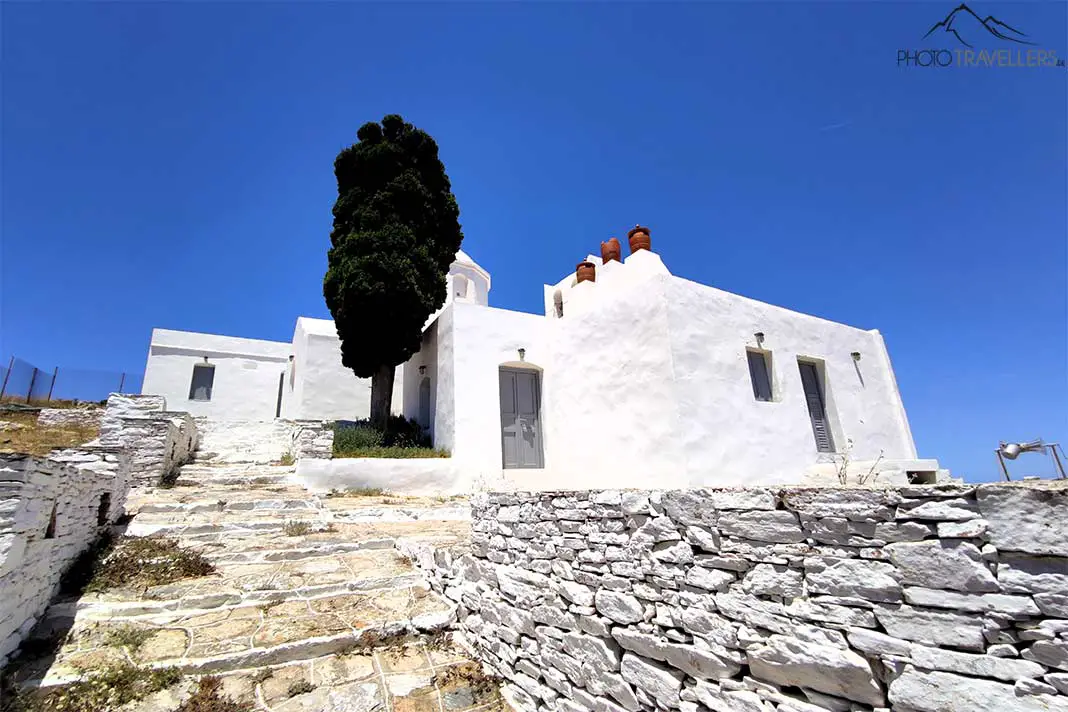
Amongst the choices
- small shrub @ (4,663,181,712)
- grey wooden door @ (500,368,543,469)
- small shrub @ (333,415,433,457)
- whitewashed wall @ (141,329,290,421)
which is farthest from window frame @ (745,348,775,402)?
whitewashed wall @ (141,329,290,421)

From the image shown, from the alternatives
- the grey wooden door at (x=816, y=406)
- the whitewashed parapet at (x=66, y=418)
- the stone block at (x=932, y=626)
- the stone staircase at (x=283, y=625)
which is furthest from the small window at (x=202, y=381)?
the stone block at (x=932, y=626)

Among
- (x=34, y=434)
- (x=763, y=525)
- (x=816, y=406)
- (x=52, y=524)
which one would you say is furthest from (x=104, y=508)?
(x=816, y=406)

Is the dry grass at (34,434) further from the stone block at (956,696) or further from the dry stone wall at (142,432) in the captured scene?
the stone block at (956,696)

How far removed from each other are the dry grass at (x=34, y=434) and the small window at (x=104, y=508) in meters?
5.13

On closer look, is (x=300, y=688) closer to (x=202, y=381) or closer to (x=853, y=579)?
(x=853, y=579)

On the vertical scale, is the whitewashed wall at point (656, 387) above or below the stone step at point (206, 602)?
above

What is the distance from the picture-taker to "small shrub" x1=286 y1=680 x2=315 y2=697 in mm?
3070

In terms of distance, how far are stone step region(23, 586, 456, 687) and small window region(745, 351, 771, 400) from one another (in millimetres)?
7951

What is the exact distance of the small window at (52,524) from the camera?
12.3ft

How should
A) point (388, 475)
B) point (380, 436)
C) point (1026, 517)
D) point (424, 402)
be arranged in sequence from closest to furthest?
point (1026, 517) < point (388, 475) < point (380, 436) < point (424, 402)

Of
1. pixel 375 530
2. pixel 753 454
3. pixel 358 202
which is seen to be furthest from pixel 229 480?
pixel 753 454

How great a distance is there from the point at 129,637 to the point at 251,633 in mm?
779

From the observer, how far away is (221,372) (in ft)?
58.3

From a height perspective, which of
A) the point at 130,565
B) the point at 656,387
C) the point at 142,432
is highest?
the point at 656,387
